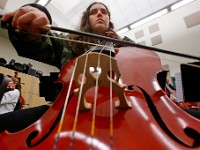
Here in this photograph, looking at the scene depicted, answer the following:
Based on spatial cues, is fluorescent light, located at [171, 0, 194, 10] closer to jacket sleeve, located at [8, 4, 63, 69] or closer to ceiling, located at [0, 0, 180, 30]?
ceiling, located at [0, 0, 180, 30]

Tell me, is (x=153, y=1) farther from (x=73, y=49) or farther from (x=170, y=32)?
(x=73, y=49)

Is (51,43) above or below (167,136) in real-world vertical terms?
above

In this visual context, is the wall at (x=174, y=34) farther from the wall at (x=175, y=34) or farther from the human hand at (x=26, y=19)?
the human hand at (x=26, y=19)

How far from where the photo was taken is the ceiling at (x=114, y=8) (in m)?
2.78

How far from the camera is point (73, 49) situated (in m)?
0.80

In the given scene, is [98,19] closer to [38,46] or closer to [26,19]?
[38,46]

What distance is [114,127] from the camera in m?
0.28

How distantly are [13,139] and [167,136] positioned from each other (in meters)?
0.29

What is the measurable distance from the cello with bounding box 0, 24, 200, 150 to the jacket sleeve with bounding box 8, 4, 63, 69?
0.24m

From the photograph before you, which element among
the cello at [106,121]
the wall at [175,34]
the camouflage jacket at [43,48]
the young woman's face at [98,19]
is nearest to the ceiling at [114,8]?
the wall at [175,34]

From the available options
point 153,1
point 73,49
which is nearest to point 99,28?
point 73,49

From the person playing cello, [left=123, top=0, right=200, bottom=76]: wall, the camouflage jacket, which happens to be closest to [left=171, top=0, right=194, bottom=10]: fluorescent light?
[left=123, top=0, right=200, bottom=76]: wall

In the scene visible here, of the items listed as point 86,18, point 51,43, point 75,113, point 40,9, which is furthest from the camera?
point 86,18

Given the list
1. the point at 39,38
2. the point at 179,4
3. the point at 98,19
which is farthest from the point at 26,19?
the point at 179,4
